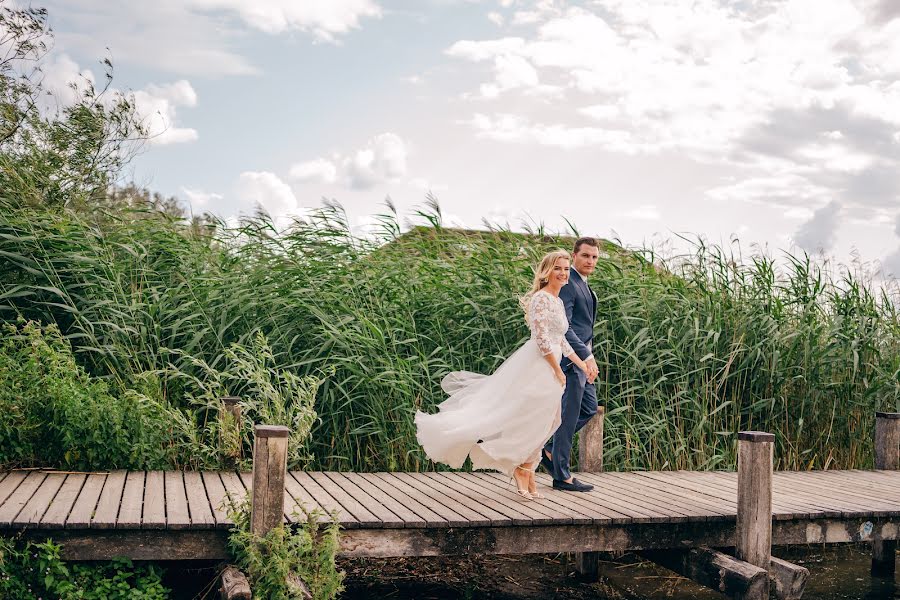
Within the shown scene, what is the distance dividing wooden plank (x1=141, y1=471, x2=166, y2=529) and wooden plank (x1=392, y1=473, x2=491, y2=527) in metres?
1.57

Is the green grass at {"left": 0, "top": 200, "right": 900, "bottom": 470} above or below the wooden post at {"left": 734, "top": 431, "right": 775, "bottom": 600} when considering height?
above

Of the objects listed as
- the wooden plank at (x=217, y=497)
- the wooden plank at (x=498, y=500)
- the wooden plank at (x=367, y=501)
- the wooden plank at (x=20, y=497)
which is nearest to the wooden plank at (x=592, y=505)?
the wooden plank at (x=498, y=500)

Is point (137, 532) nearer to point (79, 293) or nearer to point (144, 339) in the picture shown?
point (144, 339)

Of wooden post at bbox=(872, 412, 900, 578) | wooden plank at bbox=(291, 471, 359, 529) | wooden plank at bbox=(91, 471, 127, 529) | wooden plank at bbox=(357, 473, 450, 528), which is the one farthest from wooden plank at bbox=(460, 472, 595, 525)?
wooden post at bbox=(872, 412, 900, 578)

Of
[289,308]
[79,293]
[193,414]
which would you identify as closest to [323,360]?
[289,308]

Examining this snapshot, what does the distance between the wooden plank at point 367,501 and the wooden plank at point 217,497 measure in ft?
2.46

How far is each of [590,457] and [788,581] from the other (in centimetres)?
194

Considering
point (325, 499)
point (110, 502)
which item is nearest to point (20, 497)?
point (110, 502)

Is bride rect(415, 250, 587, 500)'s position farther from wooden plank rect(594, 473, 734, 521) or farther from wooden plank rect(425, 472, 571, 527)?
wooden plank rect(594, 473, 734, 521)

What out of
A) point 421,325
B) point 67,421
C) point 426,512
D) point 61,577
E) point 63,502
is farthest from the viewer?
point 421,325

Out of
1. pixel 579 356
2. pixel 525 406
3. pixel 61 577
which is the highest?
pixel 579 356

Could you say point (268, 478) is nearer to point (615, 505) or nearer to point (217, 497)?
point (217, 497)

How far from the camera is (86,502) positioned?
4.80 metres

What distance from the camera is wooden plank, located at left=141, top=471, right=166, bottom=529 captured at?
14.5 feet
